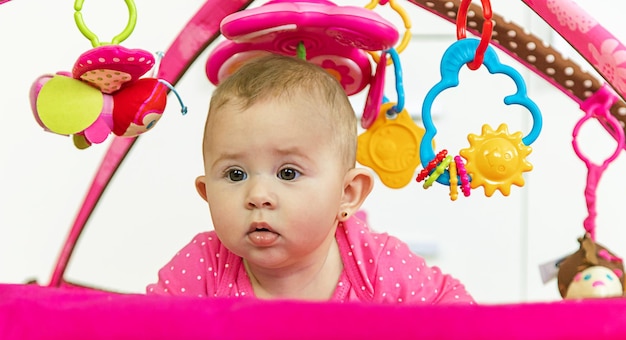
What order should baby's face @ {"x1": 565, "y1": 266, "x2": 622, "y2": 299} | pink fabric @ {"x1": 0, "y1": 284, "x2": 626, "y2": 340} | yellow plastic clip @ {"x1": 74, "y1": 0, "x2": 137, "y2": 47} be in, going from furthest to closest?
baby's face @ {"x1": 565, "y1": 266, "x2": 622, "y2": 299} < yellow plastic clip @ {"x1": 74, "y1": 0, "x2": 137, "y2": 47} < pink fabric @ {"x1": 0, "y1": 284, "x2": 626, "y2": 340}

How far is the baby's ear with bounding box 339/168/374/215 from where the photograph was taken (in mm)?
822

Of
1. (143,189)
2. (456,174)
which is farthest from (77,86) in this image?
(143,189)

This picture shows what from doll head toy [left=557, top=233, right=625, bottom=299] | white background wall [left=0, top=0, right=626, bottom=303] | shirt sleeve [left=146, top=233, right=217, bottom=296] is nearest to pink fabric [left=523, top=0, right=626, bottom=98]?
doll head toy [left=557, top=233, right=625, bottom=299]

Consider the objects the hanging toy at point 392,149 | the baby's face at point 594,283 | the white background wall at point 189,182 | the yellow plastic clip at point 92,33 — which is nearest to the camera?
the yellow plastic clip at point 92,33

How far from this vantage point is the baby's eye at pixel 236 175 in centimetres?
75

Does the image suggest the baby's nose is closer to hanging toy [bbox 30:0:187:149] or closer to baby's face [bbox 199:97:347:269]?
baby's face [bbox 199:97:347:269]

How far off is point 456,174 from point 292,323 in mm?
350

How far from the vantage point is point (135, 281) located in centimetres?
182

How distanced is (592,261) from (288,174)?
0.33 metres

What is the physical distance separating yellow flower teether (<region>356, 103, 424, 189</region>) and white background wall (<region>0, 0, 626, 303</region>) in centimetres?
72

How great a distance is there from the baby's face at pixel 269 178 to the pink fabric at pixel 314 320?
0.27m

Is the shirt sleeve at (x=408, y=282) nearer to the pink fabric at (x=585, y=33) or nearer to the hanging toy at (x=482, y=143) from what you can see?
the hanging toy at (x=482, y=143)

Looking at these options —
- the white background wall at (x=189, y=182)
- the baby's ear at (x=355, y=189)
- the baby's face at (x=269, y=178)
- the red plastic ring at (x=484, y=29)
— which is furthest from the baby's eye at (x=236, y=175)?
the white background wall at (x=189, y=182)

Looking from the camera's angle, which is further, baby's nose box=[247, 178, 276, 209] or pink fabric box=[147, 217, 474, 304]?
pink fabric box=[147, 217, 474, 304]
